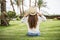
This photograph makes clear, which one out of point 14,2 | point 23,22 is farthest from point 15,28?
point 14,2

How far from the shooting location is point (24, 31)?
70.4 inches

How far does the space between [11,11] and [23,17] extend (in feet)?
0.55

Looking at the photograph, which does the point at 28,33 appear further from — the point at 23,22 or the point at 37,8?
the point at 37,8

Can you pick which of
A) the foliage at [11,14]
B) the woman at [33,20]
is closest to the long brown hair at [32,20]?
the woman at [33,20]

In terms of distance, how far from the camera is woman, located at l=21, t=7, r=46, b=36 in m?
1.78

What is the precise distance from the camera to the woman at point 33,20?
178 centimetres

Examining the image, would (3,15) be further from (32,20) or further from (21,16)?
(32,20)

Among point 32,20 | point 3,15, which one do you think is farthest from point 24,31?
point 3,15

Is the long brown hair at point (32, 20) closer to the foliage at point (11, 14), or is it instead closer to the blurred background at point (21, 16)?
the blurred background at point (21, 16)

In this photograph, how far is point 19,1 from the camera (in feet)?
6.05

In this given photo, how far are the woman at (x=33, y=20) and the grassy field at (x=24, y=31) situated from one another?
5 cm

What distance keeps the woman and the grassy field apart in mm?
47

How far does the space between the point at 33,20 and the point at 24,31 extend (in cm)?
17

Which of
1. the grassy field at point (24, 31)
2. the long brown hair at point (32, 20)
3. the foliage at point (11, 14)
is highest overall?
the foliage at point (11, 14)
